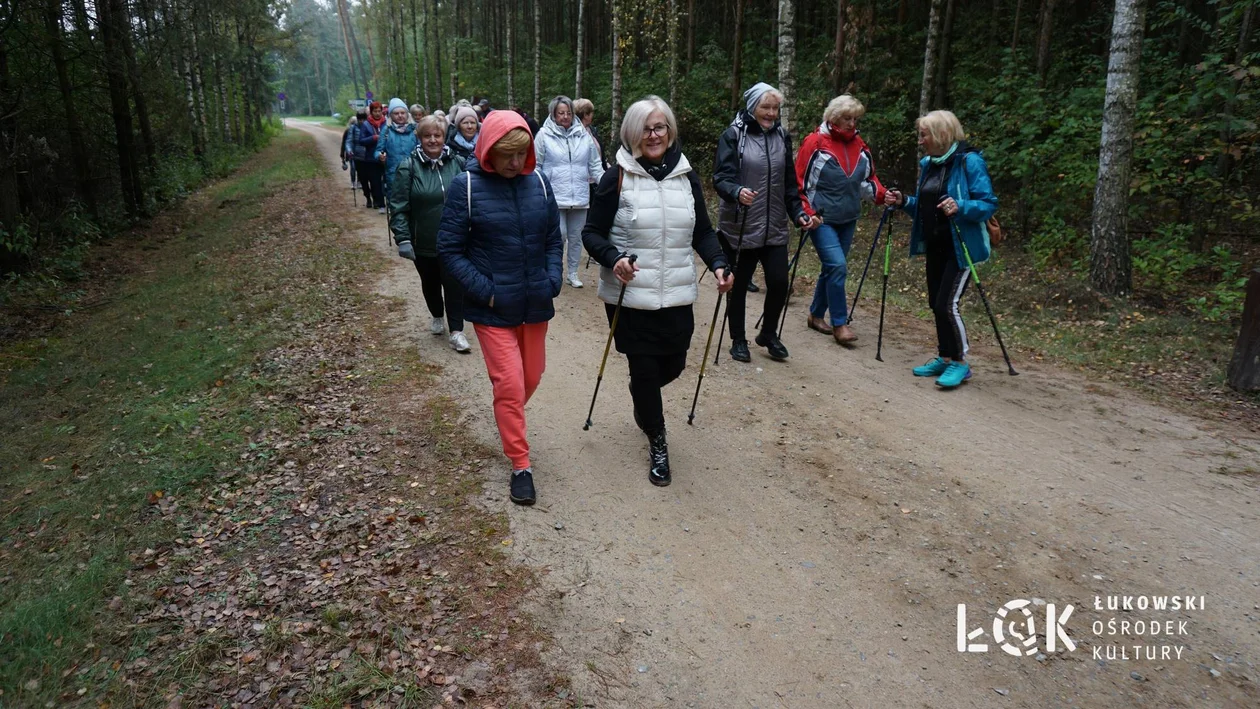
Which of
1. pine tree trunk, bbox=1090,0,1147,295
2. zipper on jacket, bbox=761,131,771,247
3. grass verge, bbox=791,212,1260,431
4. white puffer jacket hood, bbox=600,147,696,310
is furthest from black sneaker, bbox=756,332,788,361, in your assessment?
pine tree trunk, bbox=1090,0,1147,295

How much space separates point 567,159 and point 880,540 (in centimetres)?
643

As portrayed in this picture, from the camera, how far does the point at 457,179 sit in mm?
4285

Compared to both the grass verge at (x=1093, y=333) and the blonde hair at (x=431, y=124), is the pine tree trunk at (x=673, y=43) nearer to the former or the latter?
the grass verge at (x=1093, y=333)

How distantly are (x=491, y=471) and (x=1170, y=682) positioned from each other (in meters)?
3.90

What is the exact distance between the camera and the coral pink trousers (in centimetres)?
442

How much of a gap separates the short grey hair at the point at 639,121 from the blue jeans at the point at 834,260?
10.5 ft

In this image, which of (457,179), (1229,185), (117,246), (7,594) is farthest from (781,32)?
(117,246)

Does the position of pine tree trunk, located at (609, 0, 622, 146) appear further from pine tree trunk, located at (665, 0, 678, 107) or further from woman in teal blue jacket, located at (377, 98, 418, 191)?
woman in teal blue jacket, located at (377, 98, 418, 191)

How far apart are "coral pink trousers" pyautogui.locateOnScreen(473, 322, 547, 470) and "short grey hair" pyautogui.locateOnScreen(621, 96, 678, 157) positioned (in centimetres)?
127

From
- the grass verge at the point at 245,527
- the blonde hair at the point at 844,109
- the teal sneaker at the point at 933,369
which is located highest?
the blonde hair at the point at 844,109

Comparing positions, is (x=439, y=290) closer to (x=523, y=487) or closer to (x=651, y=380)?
(x=523, y=487)

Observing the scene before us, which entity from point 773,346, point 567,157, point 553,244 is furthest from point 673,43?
point 553,244

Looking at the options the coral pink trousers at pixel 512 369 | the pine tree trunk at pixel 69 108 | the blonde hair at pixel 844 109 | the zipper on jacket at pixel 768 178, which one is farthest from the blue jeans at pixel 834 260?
the pine tree trunk at pixel 69 108

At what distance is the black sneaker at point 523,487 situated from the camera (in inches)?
177
